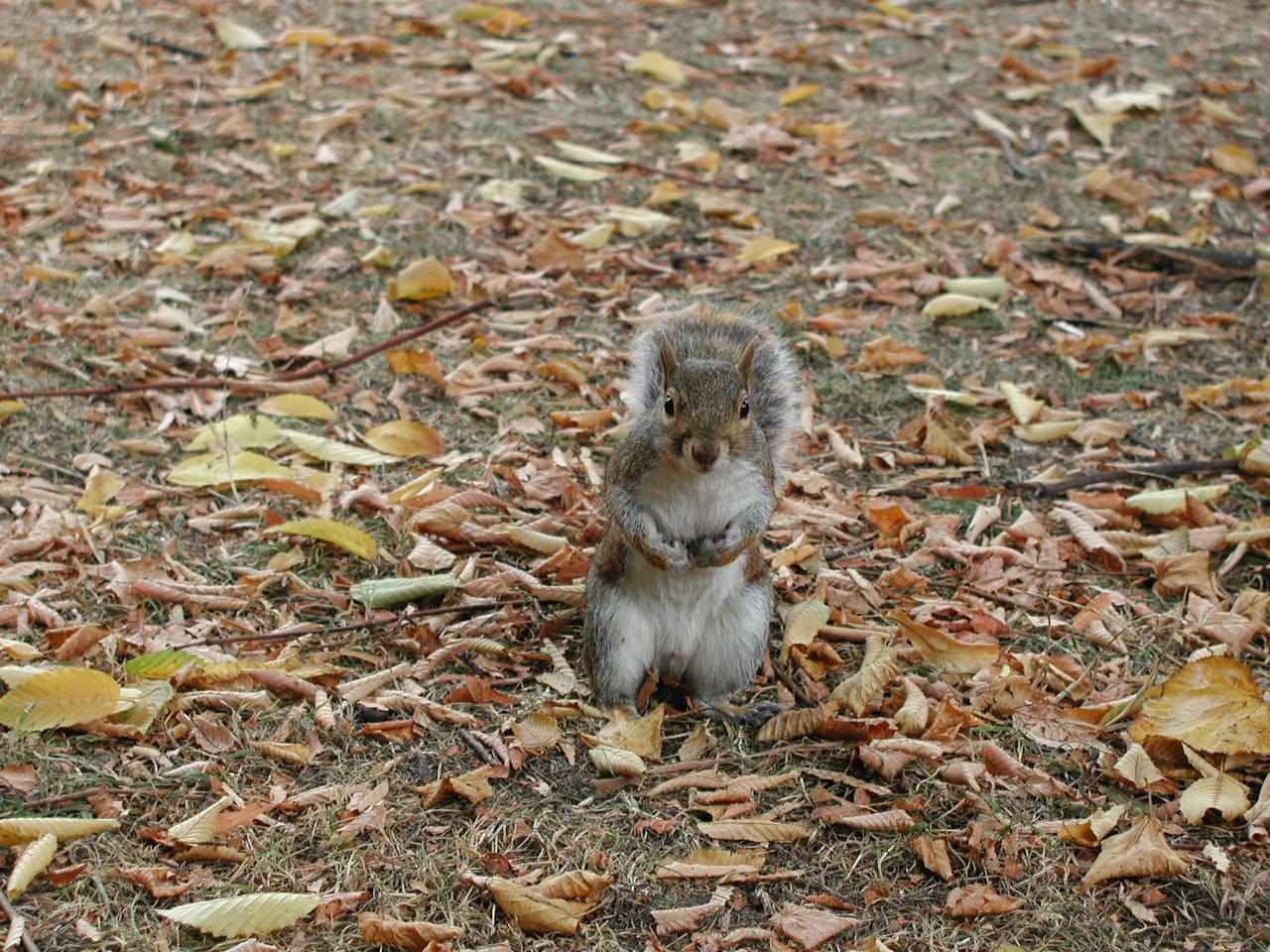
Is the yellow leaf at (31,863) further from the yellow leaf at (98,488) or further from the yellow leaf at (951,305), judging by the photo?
the yellow leaf at (951,305)

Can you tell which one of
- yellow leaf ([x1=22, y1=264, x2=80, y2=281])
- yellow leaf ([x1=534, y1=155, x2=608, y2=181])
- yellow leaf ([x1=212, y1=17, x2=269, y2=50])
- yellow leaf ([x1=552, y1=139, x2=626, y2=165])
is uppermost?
yellow leaf ([x1=212, y1=17, x2=269, y2=50])

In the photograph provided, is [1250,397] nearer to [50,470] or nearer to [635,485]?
[635,485]

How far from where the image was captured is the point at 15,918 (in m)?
2.14

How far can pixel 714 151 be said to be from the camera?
225 inches

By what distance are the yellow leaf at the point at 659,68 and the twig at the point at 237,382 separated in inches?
96.0

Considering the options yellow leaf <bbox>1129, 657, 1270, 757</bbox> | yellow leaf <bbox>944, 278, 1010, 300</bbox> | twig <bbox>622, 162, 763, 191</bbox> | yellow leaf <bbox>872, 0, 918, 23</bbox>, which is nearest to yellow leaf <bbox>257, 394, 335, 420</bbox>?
twig <bbox>622, 162, 763, 191</bbox>

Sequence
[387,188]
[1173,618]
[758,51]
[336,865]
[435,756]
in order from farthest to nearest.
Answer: [758,51]
[387,188]
[1173,618]
[435,756]
[336,865]

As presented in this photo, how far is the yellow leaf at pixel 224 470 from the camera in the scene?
3.56 m

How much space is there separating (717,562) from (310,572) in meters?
1.13

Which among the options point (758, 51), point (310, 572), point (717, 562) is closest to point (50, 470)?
point (310, 572)

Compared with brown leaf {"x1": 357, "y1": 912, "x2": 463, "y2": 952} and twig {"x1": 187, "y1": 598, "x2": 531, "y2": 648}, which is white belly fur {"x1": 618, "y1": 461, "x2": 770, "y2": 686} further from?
brown leaf {"x1": 357, "y1": 912, "x2": 463, "y2": 952}

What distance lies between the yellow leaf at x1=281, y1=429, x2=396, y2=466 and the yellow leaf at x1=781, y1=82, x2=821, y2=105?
3.26 m

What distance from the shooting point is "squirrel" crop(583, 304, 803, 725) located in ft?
8.60

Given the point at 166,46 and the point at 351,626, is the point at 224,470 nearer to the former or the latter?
the point at 351,626
